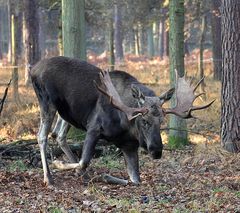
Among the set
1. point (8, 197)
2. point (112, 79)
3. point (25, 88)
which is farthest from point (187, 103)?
point (25, 88)

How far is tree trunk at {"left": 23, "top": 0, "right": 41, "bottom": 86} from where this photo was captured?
2383 cm

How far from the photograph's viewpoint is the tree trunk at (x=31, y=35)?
2383 cm

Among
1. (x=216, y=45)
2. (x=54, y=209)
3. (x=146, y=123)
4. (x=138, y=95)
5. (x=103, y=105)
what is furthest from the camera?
(x=216, y=45)

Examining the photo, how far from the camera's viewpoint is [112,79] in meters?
10.0

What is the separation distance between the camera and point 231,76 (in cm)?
1304

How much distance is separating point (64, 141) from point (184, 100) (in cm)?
234

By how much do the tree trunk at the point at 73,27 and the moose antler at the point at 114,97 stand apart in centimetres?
417

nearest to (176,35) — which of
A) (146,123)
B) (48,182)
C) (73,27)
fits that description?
(73,27)

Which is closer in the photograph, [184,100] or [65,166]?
[184,100]

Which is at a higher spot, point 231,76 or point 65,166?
point 231,76

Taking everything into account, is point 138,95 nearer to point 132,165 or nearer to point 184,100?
point 184,100

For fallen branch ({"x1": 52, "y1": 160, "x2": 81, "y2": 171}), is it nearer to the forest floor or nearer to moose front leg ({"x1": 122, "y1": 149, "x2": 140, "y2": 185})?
the forest floor

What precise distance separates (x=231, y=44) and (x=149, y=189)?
4.97 meters

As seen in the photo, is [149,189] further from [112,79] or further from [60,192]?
[112,79]
